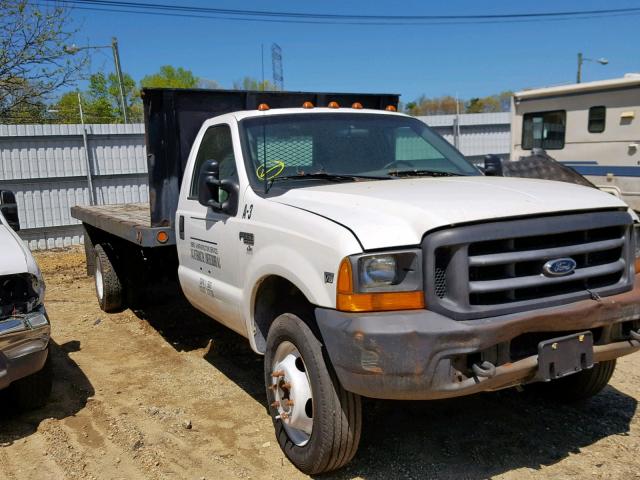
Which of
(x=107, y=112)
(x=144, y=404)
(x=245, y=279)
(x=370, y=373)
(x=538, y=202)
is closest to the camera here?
(x=370, y=373)

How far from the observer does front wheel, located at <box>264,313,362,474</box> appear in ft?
10.7

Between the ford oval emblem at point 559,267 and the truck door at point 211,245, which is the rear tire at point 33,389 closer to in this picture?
the truck door at point 211,245

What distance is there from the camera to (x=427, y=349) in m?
2.89

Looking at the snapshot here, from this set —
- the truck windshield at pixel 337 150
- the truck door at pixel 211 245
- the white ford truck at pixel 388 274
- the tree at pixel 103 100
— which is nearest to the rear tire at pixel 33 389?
the truck door at pixel 211 245

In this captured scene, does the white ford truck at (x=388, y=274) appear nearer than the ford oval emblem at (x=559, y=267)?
Yes

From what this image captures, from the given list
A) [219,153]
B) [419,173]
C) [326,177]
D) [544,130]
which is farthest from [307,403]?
[544,130]

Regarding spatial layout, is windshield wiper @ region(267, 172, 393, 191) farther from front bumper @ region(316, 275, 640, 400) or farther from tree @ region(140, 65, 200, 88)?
tree @ region(140, 65, 200, 88)

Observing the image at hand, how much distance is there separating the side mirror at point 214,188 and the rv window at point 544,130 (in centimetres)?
865

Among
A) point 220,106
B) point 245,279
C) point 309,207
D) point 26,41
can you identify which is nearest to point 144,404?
point 245,279

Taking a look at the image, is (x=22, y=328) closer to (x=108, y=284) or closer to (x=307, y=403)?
(x=307, y=403)

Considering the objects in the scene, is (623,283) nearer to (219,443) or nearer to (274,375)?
(274,375)

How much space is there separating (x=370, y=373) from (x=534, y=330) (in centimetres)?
84

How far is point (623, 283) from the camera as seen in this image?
3430 millimetres

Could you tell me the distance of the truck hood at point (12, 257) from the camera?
4.13 metres
